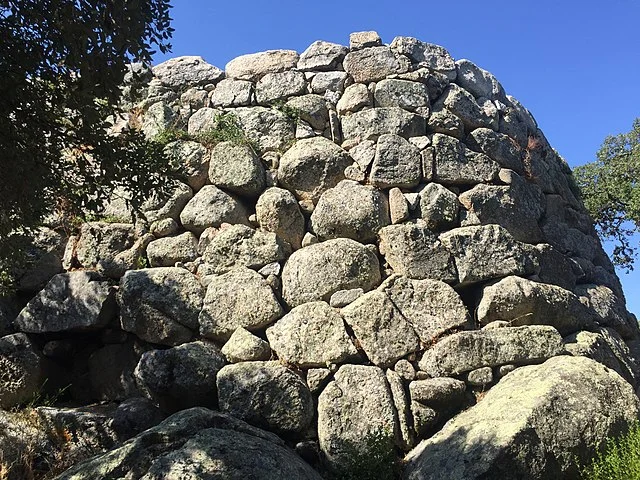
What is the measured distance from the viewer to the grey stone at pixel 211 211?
28.7 ft

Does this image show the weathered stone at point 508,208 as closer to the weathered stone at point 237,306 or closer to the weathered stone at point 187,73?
the weathered stone at point 237,306

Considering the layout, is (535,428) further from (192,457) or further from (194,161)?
(194,161)

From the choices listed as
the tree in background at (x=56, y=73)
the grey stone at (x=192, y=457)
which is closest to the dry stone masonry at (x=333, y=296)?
the grey stone at (x=192, y=457)

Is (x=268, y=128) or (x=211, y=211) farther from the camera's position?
(x=268, y=128)

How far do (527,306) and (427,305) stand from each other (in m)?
1.38

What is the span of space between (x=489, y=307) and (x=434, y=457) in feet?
8.01

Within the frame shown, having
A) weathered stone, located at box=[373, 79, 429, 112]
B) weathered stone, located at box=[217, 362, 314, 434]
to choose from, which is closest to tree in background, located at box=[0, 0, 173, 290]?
weathered stone, located at box=[217, 362, 314, 434]

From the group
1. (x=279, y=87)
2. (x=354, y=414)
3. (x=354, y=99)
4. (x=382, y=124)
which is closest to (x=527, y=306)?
(x=354, y=414)

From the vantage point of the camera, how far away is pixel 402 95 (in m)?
9.59

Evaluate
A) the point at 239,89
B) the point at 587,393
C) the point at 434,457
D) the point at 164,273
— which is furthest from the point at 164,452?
the point at 239,89

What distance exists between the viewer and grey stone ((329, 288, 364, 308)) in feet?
25.3

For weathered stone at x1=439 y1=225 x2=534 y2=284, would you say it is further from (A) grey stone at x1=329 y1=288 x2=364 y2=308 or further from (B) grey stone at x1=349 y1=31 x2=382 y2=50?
(B) grey stone at x1=349 y1=31 x2=382 y2=50

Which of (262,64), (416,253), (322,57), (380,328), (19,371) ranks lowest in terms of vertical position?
(380,328)

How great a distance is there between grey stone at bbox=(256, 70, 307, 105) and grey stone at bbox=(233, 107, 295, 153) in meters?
0.30
